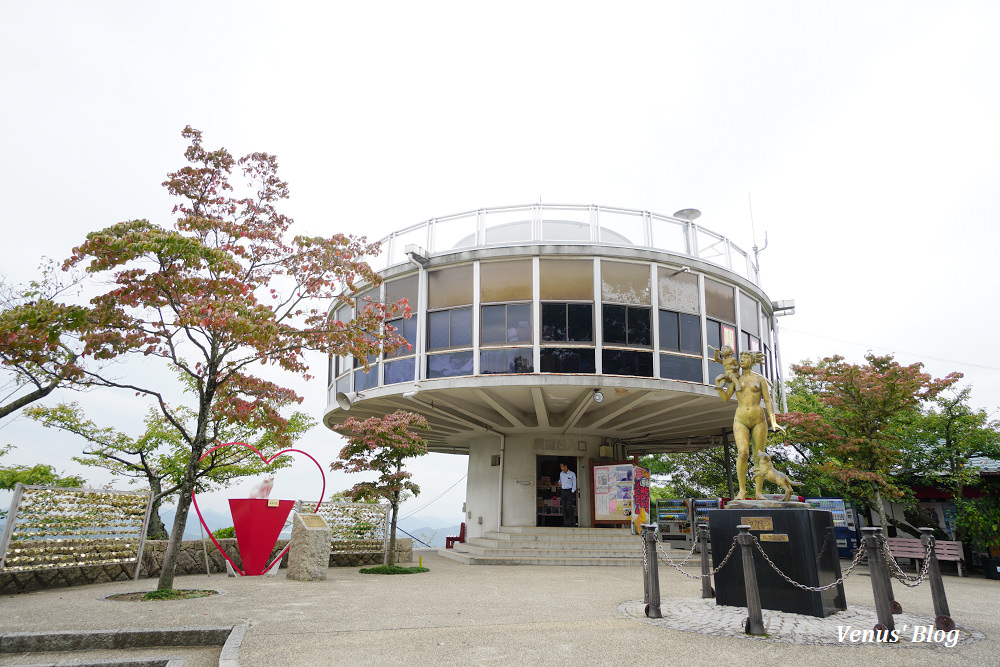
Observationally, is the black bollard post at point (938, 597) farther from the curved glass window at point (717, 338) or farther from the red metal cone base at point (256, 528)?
the red metal cone base at point (256, 528)

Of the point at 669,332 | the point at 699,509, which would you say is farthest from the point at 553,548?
the point at 669,332

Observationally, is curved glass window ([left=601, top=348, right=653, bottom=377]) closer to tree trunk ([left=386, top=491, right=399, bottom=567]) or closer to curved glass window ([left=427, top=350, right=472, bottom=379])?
curved glass window ([left=427, top=350, right=472, bottom=379])

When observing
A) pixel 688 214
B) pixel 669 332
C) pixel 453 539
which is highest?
pixel 688 214

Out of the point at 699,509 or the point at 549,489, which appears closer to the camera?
the point at 699,509

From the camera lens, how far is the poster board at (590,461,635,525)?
696 inches

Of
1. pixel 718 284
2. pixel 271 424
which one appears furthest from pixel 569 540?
pixel 271 424

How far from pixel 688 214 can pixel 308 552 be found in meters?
13.6

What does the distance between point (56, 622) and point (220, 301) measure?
4.43 metres

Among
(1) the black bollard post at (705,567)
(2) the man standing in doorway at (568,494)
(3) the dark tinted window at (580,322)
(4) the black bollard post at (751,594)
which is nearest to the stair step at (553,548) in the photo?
(2) the man standing in doorway at (568,494)

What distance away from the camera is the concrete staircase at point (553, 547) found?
15445 mm

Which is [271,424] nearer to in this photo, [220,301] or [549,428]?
[220,301]

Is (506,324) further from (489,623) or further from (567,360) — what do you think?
(489,623)

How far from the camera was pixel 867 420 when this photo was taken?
14766 mm

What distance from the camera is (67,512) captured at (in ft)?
31.4
